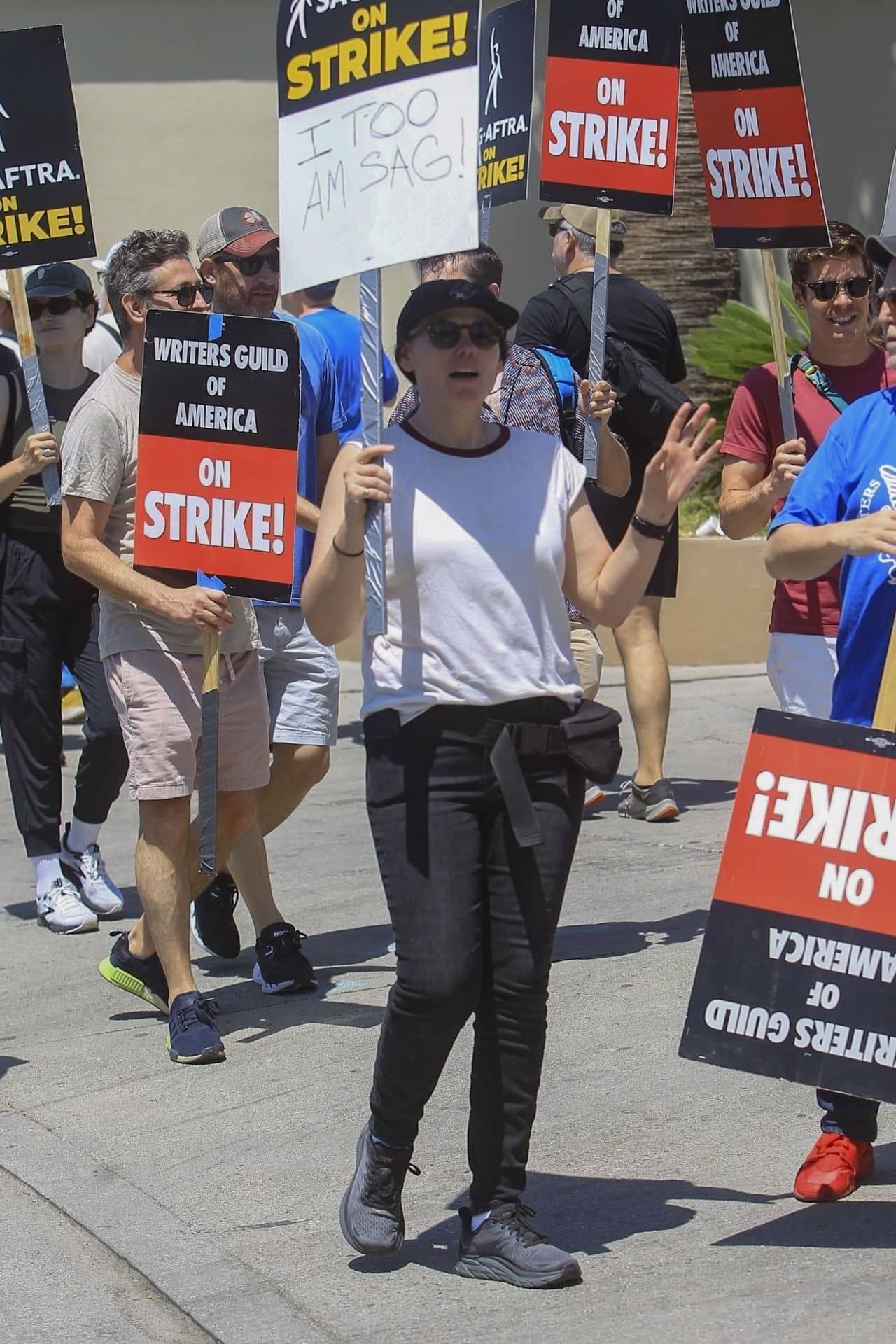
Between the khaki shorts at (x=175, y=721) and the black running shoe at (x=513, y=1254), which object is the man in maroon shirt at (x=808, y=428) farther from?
the black running shoe at (x=513, y=1254)

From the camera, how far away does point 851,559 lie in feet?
13.6

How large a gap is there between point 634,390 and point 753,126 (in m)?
1.32

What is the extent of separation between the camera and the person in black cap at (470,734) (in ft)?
12.7

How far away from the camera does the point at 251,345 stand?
531 cm

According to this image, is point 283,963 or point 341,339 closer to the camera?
point 283,963

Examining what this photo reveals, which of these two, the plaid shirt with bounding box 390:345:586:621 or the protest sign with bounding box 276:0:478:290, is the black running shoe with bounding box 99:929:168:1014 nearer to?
the plaid shirt with bounding box 390:345:586:621

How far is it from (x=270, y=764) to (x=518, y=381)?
1364 millimetres

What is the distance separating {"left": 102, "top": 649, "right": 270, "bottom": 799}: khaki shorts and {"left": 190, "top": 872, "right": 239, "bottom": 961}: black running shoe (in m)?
0.62

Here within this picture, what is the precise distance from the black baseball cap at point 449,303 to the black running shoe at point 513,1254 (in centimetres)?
170

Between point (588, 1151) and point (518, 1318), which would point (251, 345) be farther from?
point (518, 1318)

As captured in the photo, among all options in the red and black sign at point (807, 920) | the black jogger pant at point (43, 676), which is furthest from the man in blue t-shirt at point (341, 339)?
the red and black sign at point (807, 920)

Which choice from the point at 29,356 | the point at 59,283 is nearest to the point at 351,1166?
the point at 29,356

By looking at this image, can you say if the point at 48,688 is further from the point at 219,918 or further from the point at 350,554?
the point at 350,554

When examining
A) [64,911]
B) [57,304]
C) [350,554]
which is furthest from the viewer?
[57,304]
